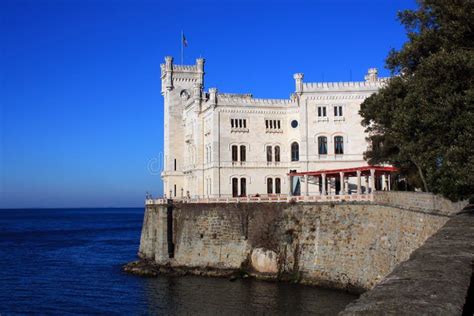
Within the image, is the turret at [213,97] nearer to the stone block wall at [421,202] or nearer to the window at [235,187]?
the window at [235,187]

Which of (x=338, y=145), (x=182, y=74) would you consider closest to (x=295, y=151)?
(x=338, y=145)

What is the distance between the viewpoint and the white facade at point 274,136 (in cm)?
5541

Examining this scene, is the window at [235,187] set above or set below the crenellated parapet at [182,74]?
below

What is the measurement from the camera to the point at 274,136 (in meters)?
58.2

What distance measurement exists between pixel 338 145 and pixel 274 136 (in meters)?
6.98

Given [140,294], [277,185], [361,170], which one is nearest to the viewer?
[140,294]

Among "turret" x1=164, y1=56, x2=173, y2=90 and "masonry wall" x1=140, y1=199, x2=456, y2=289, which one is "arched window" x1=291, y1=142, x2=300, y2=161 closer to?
"masonry wall" x1=140, y1=199, x2=456, y2=289

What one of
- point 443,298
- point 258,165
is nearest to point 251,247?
point 258,165

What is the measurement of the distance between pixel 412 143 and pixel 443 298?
15773 mm

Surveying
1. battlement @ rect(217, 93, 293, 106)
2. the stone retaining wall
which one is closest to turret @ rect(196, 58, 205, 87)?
battlement @ rect(217, 93, 293, 106)

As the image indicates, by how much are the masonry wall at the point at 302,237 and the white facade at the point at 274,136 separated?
280 inches

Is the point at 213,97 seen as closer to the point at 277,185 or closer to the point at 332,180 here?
the point at 277,185

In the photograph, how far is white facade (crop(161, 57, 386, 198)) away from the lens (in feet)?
182

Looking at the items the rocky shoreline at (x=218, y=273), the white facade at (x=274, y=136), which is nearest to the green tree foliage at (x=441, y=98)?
the rocky shoreline at (x=218, y=273)
